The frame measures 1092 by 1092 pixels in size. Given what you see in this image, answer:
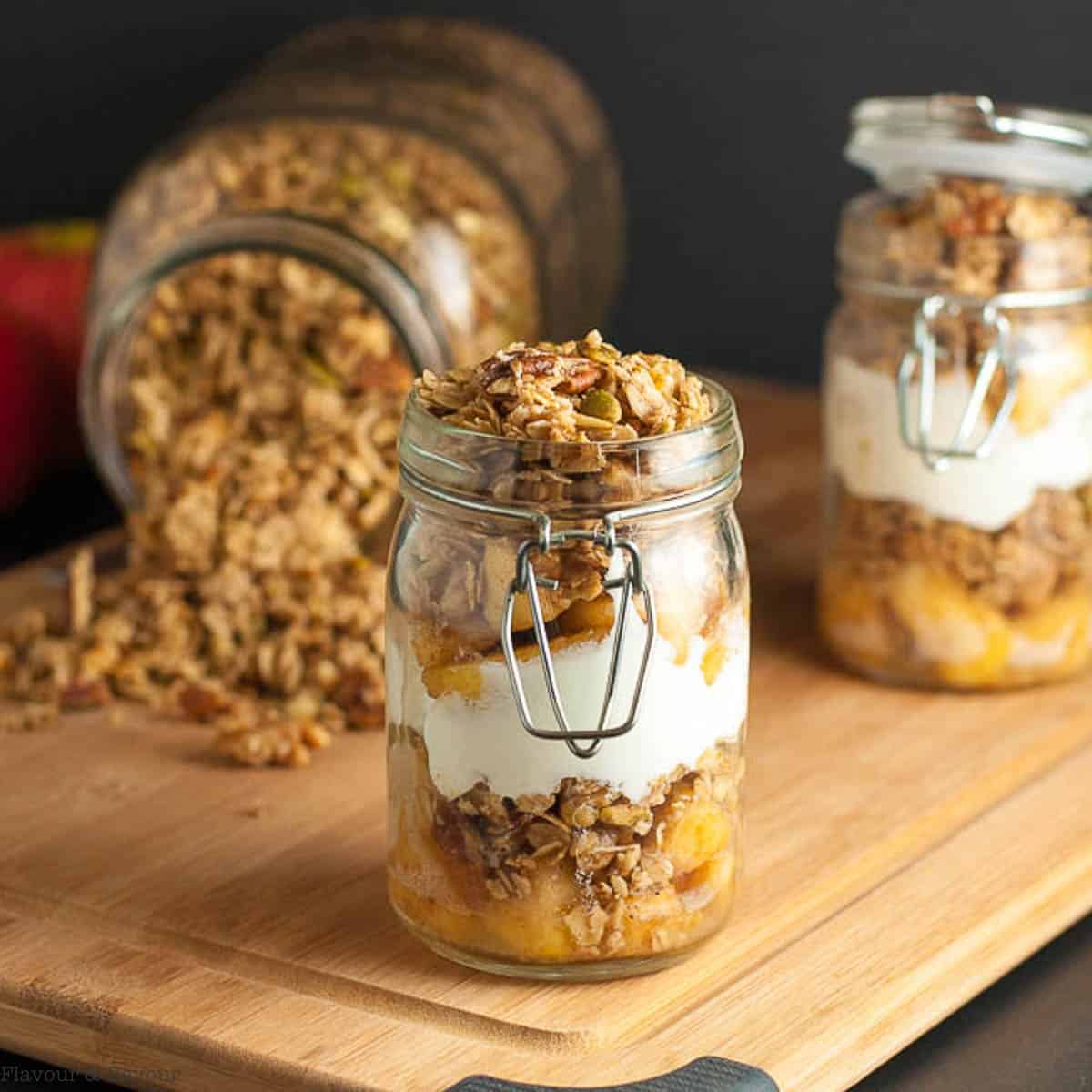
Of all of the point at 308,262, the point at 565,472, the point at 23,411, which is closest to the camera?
the point at 565,472

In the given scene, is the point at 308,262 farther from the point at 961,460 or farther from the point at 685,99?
the point at 685,99

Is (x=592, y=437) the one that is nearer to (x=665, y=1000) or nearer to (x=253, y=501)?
(x=665, y=1000)

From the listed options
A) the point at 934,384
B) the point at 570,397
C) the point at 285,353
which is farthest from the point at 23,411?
the point at 570,397

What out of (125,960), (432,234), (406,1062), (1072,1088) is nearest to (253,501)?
(432,234)

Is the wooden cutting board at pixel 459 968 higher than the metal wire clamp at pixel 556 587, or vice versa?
the metal wire clamp at pixel 556 587

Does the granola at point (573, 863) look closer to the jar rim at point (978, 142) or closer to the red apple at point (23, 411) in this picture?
the jar rim at point (978, 142)

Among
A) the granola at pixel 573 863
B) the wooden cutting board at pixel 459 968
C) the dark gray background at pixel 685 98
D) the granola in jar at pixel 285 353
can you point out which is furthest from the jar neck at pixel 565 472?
the dark gray background at pixel 685 98

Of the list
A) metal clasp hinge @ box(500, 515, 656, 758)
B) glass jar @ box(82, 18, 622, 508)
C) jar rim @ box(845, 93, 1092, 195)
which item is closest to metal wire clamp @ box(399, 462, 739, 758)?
metal clasp hinge @ box(500, 515, 656, 758)
